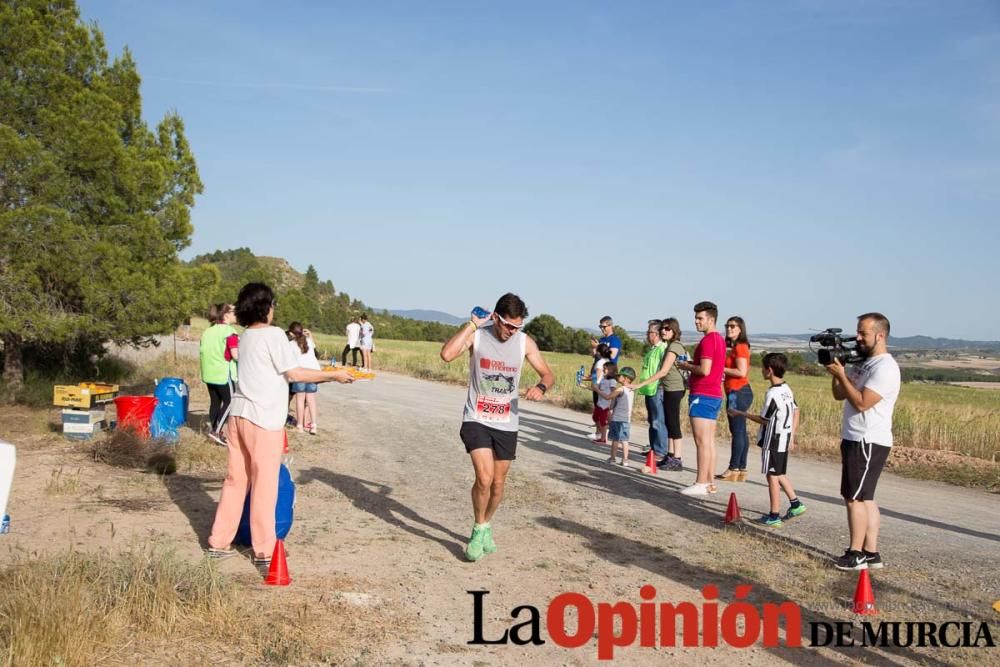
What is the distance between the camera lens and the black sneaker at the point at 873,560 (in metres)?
6.38

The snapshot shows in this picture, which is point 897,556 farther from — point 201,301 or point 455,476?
point 201,301

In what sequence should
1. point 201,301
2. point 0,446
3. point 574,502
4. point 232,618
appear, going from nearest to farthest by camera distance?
point 232,618, point 0,446, point 574,502, point 201,301

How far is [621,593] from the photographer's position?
5.79m

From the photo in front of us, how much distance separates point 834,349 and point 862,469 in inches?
38.2

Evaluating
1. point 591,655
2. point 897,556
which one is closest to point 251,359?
point 591,655

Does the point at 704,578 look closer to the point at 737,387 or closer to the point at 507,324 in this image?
the point at 507,324

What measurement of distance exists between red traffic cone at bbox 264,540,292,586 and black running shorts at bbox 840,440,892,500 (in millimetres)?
4315

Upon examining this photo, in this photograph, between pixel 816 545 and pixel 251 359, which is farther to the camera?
pixel 816 545

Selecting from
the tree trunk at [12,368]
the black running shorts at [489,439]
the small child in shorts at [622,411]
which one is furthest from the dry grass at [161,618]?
the tree trunk at [12,368]

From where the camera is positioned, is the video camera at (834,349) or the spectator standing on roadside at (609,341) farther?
the spectator standing on roadside at (609,341)

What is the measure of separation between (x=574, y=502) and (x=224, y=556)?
4.11m

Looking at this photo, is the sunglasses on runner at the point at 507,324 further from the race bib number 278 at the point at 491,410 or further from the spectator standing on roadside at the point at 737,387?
the spectator standing on roadside at the point at 737,387

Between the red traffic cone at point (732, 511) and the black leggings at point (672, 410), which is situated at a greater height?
the black leggings at point (672, 410)

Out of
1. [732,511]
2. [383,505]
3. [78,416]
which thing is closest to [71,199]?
[78,416]
